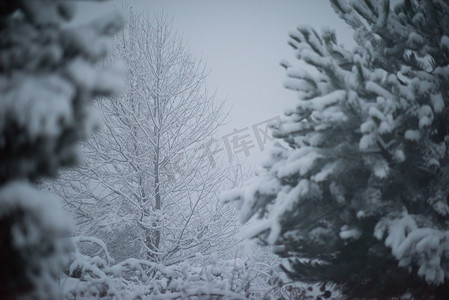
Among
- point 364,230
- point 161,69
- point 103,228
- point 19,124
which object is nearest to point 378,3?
point 364,230

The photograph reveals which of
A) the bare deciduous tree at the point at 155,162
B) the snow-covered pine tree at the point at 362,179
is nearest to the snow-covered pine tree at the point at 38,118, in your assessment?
the snow-covered pine tree at the point at 362,179

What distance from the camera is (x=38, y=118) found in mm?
1222

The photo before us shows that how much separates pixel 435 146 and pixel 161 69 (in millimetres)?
5404

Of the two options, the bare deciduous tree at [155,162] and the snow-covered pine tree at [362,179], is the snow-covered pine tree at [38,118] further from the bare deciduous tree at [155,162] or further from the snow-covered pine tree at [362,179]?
the bare deciduous tree at [155,162]

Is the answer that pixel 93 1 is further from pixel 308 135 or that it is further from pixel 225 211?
pixel 225 211

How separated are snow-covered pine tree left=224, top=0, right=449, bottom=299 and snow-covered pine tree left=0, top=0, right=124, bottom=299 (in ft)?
5.66

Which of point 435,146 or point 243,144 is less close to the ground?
point 243,144

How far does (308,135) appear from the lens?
2732 mm

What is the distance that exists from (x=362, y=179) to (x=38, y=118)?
9.17 feet

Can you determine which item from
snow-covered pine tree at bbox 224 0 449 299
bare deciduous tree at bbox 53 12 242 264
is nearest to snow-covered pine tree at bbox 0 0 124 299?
snow-covered pine tree at bbox 224 0 449 299

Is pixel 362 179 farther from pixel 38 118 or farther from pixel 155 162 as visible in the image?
pixel 155 162

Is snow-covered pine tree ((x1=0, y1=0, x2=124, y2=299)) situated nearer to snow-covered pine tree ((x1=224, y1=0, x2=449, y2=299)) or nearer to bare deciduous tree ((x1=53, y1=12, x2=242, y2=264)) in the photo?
snow-covered pine tree ((x1=224, y1=0, x2=449, y2=299))

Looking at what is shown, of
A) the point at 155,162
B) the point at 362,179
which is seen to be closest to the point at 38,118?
the point at 362,179

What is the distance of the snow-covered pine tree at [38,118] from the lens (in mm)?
1232
